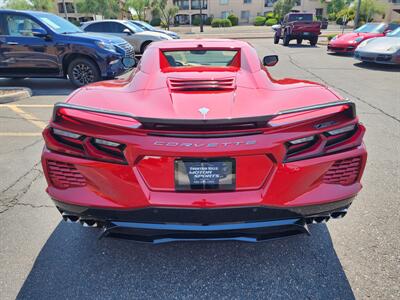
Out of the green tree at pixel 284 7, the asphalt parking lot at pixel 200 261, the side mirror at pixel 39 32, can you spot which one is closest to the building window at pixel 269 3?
the green tree at pixel 284 7

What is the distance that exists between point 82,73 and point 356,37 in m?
12.4

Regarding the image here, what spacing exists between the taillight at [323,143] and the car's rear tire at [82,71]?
7.06 metres

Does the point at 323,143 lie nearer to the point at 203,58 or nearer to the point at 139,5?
the point at 203,58

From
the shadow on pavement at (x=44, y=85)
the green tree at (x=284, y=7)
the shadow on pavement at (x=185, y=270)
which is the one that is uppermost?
the green tree at (x=284, y=7)

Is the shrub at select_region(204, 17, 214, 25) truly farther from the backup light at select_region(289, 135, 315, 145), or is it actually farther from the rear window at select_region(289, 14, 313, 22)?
the backup light at select_region(289, 135, 315, 145)

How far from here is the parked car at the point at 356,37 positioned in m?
14.0

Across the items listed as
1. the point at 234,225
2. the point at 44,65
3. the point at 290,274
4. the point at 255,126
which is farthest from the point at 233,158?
the point at 44,65

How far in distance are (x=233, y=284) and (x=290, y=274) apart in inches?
16.4

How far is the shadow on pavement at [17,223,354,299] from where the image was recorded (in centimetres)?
207

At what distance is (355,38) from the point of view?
46.8 feet

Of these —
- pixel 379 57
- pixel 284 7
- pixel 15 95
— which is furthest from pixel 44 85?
pixel 284 7

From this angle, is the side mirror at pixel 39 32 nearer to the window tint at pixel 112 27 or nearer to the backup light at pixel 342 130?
the window tint at pixel 112 27

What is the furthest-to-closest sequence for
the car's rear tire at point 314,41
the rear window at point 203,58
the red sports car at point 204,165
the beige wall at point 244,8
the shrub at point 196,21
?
the beige wall at point 244,8, the shrub at point 196,21, the car's rear tire at point 314,41, the rear window at point 203,58, the red sports car at point 204,165

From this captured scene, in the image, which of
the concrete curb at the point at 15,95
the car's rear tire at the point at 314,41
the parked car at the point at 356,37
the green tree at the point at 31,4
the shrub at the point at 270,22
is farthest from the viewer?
the shrub at the point at 270,22
